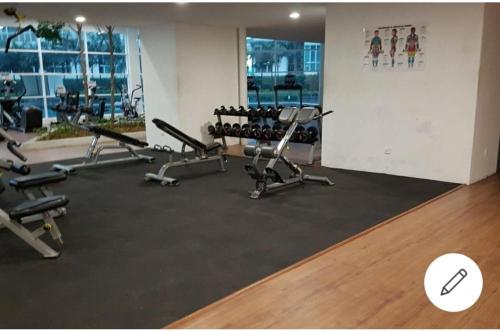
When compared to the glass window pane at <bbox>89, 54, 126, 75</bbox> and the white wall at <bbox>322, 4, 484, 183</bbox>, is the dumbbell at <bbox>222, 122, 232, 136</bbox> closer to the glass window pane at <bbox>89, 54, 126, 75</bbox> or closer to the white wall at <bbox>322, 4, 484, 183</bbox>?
the white wall at <bbox>322, 4, 484, 183</bbox>

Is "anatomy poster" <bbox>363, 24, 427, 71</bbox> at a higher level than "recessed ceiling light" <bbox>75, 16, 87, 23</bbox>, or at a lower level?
lower

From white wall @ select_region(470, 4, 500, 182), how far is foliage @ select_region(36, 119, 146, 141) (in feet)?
18.3

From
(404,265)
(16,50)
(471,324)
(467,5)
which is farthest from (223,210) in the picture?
(16,50)

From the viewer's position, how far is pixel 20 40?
30.4 feet

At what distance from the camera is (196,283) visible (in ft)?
7.54

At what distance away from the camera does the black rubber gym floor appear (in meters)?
2.08

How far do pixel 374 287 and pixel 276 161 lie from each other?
2.10 meters

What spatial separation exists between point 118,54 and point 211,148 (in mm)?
6920

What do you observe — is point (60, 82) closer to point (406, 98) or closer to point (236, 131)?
point (236, 131)

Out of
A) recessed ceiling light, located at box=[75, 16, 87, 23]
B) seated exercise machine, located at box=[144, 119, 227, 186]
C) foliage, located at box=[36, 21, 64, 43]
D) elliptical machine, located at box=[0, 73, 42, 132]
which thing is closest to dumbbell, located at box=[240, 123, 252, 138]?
seated exercise machine, located at box=[144, 119, 227, 186]

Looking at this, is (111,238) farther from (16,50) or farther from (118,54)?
(118,54)

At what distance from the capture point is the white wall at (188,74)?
20.8 ft

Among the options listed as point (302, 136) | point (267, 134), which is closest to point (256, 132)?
point (267, 134)

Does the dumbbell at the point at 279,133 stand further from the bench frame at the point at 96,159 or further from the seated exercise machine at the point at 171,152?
the bench frame at the point at 96,159
